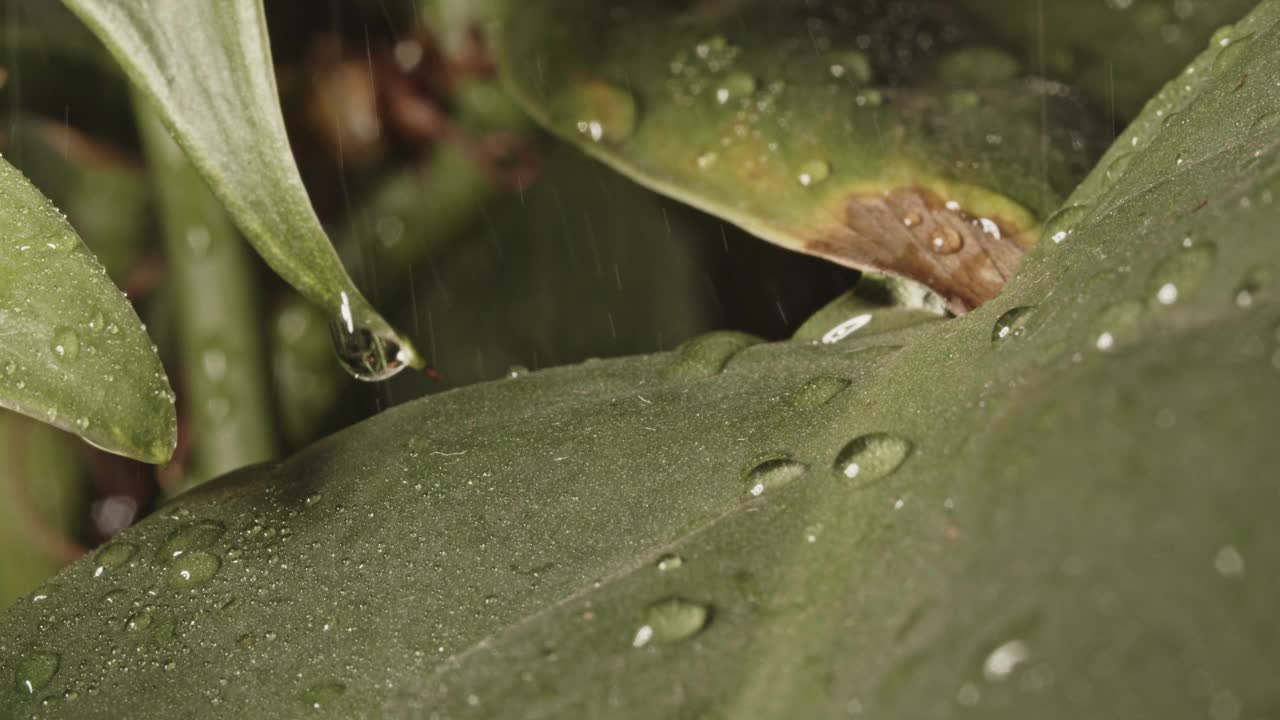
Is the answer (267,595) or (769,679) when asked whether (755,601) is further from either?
(267,595)

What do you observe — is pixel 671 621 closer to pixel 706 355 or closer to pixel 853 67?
pixel 706 355

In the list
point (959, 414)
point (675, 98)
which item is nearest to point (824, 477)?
point (959, 414)

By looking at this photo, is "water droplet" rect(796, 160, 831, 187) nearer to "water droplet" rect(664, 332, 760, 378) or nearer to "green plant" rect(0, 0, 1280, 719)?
"green plant" rect(0, 0, 1280, 719)

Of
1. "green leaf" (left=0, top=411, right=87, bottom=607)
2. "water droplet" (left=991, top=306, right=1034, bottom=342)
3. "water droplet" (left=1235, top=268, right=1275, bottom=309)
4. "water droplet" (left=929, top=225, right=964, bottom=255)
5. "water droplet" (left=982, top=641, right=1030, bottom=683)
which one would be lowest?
"green leaf" (left=0, top=411, right=87, bottom=607)

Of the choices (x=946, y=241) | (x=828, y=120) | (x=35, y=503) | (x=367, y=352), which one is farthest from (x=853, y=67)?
(x=35, y=503)

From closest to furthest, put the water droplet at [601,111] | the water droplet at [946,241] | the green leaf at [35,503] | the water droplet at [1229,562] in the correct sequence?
the water droplet at [1229,562]
the water droplet at [946,241]
the water droplet at [601,111]
the green leaf at [35,503]

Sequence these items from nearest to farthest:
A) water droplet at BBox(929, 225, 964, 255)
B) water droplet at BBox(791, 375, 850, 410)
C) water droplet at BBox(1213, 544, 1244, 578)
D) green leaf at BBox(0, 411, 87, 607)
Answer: water droplet at BBox(1213, 544, 1244, 578)
water droplet at BBox(791, 375, 850, 410)
water droplet at BBox(929, 225, 964, 255)
green leaf at BBox(0, 411, 87, 607)

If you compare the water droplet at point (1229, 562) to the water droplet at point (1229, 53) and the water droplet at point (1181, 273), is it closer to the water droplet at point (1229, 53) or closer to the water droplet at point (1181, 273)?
the water droplet at point (1181, 273)

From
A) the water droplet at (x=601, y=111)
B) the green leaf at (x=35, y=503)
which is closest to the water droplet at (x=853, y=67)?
the water droplet at (x=601, y=111)

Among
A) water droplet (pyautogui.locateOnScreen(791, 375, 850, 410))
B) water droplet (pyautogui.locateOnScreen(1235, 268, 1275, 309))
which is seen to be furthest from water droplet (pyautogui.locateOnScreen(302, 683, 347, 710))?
water droplet (pyautogui.locateOnScreen(1235, 268, 1275, 309))
